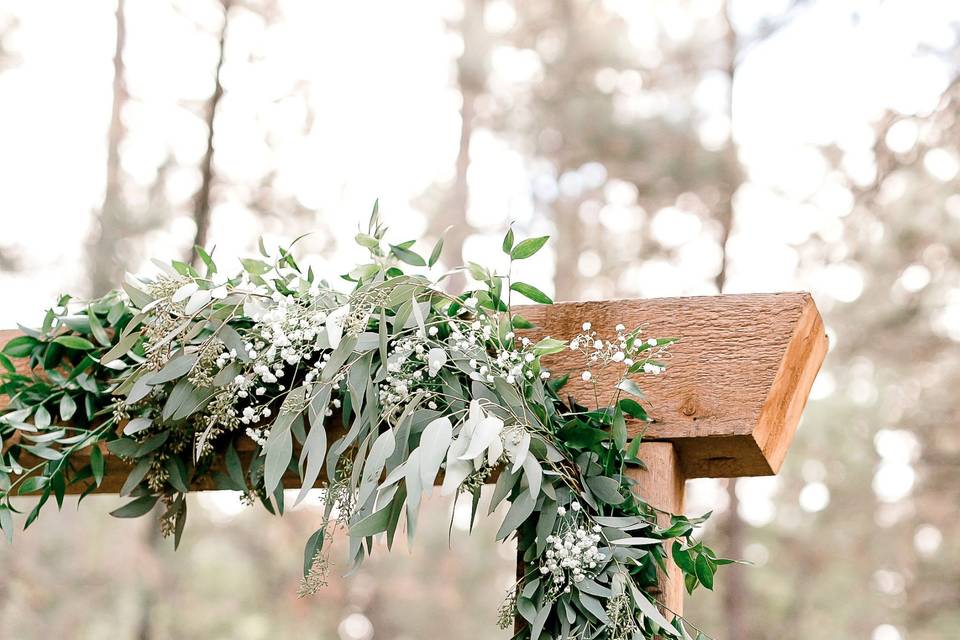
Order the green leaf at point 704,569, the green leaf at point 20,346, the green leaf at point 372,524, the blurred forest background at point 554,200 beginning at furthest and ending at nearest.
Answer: the blurred forest background at point 554,200 < the green leaf at point 20,346 < the green leaf at point 704,569 < the green leaf at point 372,524

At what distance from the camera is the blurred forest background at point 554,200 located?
6.48 m

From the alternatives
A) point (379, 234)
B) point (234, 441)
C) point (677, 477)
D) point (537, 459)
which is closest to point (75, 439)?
point (234, 441)

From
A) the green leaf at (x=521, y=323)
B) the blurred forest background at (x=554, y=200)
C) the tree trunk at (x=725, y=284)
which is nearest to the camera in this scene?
the green leaf at (x=521, y=323)

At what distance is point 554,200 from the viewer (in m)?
6.98

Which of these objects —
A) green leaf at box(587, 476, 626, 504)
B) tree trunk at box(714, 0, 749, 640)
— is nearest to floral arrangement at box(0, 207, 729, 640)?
green leaf at box(587, 476, 626, 504)

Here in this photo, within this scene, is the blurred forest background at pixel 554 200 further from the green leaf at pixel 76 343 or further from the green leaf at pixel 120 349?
the green leaf at pixel 120 349

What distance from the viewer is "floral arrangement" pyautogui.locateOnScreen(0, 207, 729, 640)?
0.96m

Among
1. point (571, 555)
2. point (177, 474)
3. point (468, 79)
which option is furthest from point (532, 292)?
point (468, 79)

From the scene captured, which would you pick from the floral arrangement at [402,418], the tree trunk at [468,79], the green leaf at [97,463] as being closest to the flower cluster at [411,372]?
the floral arrangement at [402,418]

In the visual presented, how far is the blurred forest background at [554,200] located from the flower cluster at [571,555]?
546 centimetres

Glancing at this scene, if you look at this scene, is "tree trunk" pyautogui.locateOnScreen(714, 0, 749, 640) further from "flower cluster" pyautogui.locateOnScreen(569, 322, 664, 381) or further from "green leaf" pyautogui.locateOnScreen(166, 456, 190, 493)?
"green leaf" pyautogui.locateOnScreen(166, 456, 190, 493)

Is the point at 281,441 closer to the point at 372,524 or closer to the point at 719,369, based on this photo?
the point at 372,524

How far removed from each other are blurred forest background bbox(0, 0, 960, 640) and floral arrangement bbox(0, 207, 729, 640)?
529 centimetres

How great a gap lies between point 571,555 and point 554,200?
610cm
